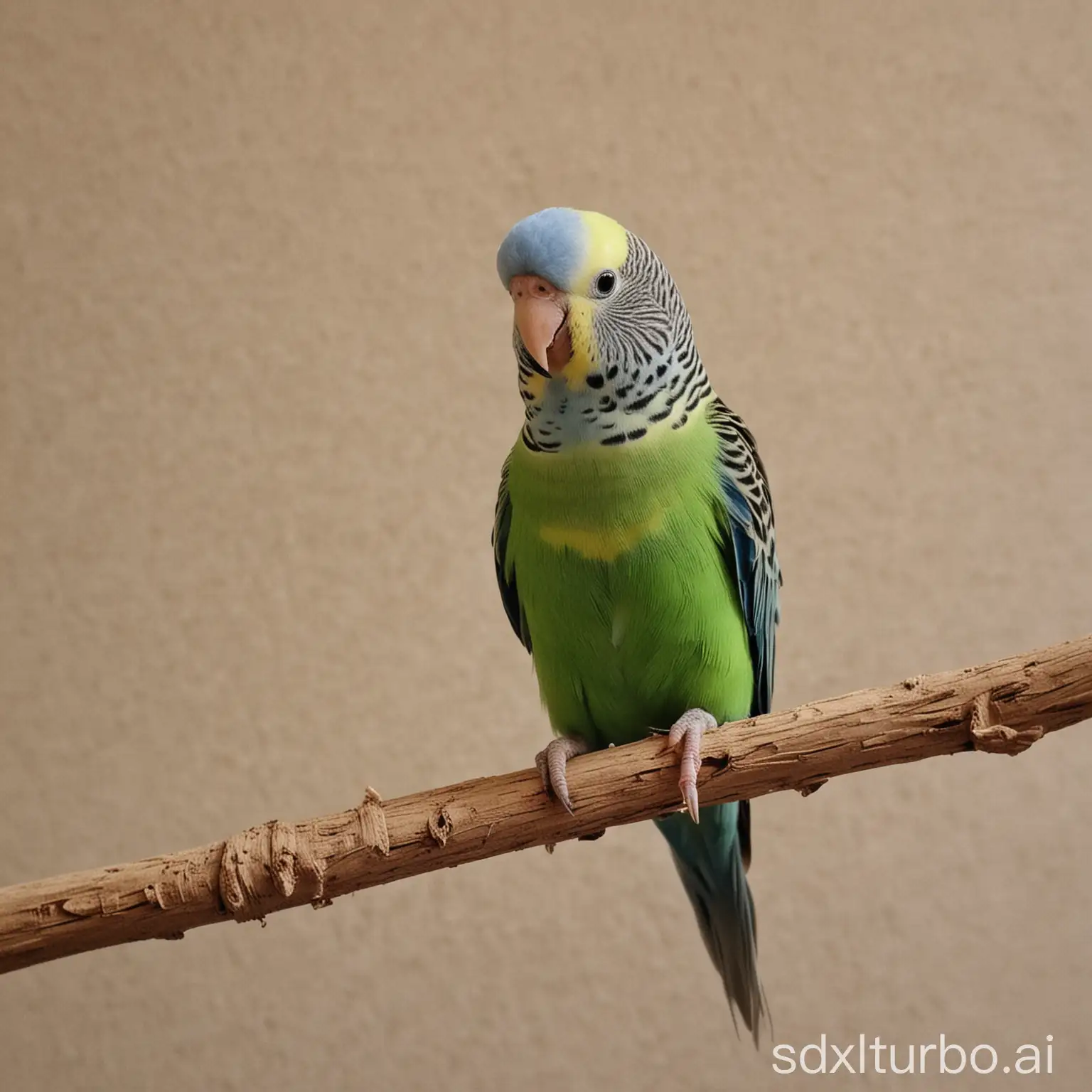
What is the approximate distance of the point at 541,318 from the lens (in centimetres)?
146

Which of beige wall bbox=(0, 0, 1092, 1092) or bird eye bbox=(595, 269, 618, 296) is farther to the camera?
beige wall bbox=(0, 0, 1092, 1092)

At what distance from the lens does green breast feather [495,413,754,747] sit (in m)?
1.58

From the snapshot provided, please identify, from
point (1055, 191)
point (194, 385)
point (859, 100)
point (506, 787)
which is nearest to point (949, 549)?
point (1055, 191)

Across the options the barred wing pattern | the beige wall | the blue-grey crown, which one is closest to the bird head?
the blue-grey crown

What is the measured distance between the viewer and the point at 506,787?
1579 mm

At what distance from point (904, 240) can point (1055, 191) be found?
1.27ft

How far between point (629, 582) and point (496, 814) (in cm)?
37

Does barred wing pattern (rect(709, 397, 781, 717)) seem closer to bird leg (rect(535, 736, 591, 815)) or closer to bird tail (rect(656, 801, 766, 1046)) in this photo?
bird tail (rect(656, 801, 766, 1046))

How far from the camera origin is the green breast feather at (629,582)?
1584mm

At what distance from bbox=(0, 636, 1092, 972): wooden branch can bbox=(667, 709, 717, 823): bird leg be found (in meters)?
0.01

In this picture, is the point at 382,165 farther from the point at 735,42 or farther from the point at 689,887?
the point at 689,887

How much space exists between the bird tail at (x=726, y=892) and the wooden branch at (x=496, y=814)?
29 centimetres

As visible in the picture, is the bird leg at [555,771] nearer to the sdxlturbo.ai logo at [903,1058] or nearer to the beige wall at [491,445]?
the beige wall at [491,445]

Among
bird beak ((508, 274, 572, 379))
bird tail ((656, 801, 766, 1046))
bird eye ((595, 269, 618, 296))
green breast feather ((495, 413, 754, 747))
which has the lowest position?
bird tail ((656, 801, 766, 1046))
